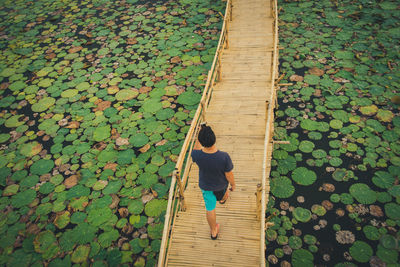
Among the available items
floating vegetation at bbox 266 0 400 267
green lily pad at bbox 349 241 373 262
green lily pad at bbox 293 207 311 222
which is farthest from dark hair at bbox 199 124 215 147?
green lily pad at bbox 349 241 373 262

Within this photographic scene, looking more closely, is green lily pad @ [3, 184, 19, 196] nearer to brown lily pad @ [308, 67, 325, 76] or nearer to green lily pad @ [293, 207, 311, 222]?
green lily pad @ [293, 207, 311, 222]

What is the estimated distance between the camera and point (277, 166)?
124 inches

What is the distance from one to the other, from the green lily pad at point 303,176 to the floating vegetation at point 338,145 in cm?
1

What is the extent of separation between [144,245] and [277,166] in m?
1.83

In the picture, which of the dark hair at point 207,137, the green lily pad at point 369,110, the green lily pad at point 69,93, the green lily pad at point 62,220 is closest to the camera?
the dark hair at point 207,137

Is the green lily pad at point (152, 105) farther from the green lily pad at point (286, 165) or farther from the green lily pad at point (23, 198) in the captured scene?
the green lily pad at point (286, 165)

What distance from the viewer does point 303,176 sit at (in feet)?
9.86

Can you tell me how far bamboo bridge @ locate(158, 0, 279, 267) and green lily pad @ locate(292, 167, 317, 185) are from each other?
0.51m

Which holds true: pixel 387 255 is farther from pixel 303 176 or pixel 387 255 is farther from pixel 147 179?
pixel 147 179

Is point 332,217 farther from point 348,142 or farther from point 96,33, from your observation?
point 96,33

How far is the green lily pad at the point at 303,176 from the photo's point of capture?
296 centimetres

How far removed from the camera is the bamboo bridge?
84.4 inches

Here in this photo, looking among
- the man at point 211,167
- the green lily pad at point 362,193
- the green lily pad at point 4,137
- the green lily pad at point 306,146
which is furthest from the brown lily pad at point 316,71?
the green lily pad at point 4,137

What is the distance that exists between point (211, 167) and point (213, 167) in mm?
16
